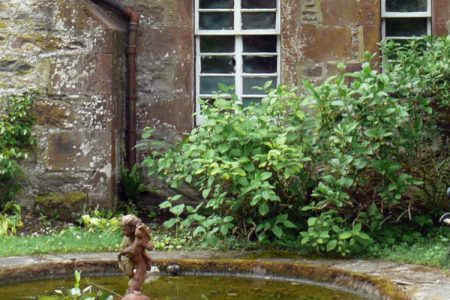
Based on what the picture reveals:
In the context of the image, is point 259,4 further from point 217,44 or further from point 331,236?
point 331,236

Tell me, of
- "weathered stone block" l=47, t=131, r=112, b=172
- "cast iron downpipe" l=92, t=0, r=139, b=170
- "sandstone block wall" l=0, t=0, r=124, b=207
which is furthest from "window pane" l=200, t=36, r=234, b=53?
"weathered stone block" l=47, t=131, r=112, b=172

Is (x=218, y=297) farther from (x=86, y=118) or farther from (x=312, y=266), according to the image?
(x=86, y=118)

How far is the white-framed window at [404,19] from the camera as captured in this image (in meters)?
10.9

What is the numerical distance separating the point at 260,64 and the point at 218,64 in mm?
452

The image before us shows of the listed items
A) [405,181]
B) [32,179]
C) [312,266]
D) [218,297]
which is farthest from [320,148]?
[32,179]

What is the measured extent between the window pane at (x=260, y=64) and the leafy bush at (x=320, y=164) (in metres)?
1.74

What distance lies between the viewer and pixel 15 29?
10312 mm

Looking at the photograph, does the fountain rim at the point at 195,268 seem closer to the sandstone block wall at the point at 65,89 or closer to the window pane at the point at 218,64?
the sandstone block wall at the point at 65,89

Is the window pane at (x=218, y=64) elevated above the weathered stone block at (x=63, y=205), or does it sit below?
above

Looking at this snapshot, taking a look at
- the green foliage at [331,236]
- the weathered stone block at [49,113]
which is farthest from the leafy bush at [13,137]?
the green foliage at [331,236]

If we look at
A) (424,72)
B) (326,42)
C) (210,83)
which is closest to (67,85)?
(210,83)

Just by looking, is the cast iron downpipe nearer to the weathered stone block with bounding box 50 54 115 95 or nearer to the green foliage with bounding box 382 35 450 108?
the weathered stone block with bounding box 50 54 115 95

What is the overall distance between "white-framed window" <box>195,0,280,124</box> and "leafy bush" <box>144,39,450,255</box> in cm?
172

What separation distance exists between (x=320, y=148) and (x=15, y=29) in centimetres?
340
